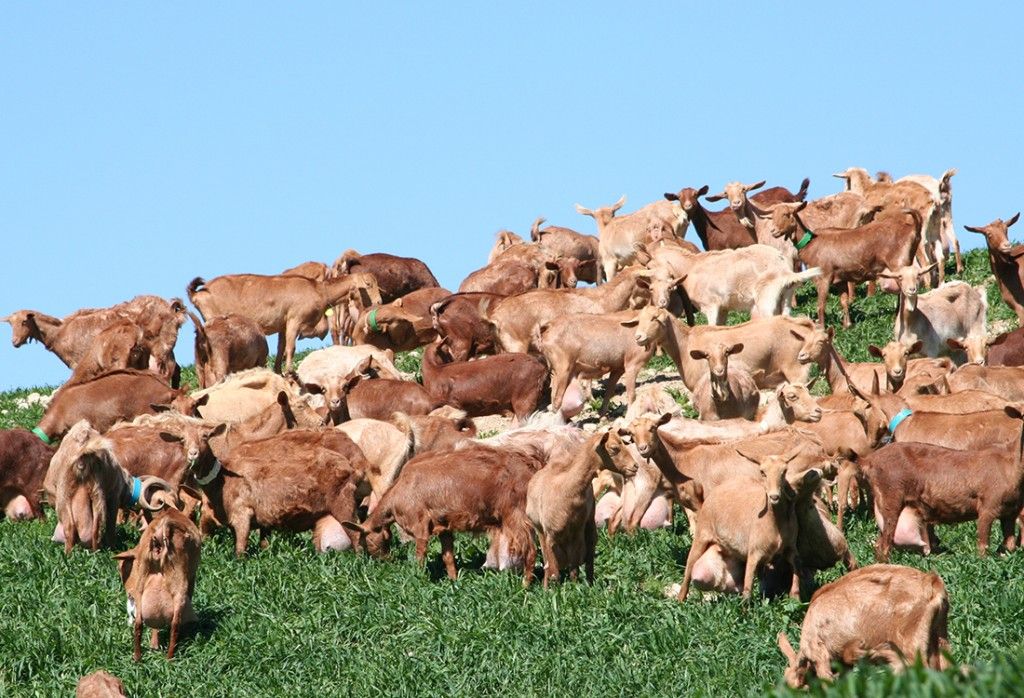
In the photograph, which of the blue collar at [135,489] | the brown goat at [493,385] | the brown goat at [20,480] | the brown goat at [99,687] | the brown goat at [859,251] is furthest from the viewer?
the brown goat at [859,251]

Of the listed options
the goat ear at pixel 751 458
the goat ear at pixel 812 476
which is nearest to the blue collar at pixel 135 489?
the goat ear at pixel 751 458

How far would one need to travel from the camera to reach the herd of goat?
13453 mm

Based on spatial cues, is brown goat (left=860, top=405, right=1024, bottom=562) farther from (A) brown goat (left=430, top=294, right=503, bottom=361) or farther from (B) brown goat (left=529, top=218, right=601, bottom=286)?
(B) brown goat (left=529, top=218, right=601, bottom=286)

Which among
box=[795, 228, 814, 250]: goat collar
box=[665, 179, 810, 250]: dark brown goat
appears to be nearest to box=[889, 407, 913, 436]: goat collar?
box=[795, 228, 814, 250]: goat collar

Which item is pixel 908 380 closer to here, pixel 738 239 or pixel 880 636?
pixel 880 636

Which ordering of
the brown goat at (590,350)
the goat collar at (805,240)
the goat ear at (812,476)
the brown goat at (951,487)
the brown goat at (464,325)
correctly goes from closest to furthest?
the goat ear at (812,476) → the brown goat at (951,487) → the brown goat at (590,350) → the brown goat at (464,325) → the goat collar at (805,240)

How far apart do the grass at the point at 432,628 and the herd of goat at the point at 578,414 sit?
1.17 feet

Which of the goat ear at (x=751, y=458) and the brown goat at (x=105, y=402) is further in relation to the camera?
the brown goat at (x=105, y=402)

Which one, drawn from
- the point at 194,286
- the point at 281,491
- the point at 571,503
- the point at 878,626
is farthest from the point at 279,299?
the point at 878,626

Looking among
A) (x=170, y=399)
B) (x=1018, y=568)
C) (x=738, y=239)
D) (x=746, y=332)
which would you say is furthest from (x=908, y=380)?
(x=738, y=239)

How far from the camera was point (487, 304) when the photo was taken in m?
25.3

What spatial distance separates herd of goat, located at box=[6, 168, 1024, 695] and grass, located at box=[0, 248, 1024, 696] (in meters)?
0.36

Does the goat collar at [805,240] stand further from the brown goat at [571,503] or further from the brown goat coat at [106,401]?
Answer: the brown goat at [571,503]

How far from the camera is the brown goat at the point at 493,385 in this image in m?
21.6
